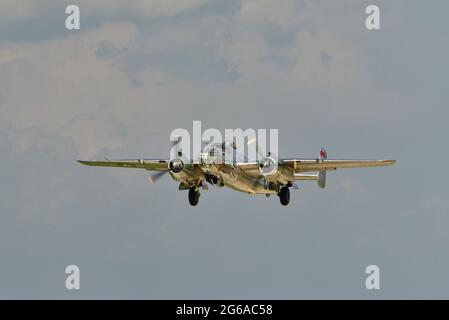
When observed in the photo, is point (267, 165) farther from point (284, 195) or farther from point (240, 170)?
point (284, 195)

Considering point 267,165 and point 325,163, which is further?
point 325,163

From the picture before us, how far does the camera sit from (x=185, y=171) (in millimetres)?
76562

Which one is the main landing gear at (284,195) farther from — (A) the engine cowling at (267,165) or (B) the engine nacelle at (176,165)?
(B) the engine nacelle at (176,165)

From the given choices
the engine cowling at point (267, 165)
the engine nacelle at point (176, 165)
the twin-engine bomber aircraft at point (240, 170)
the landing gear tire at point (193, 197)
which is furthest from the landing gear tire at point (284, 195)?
the engine nacelle at point (176, 165)

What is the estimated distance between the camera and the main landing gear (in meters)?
80.9

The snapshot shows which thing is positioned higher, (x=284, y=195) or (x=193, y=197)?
(x=284, y=195)

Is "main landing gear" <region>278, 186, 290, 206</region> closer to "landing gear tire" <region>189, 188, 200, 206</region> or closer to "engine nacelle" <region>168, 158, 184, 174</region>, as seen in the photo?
"landing gear tire" <region>189, 188, 200, 206</region>

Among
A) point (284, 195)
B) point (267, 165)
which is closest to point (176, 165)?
point (267, 165)

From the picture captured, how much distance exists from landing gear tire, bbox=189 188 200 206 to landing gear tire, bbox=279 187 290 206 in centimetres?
729

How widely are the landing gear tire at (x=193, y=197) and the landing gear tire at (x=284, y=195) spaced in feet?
23.9

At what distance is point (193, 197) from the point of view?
78.8 metres
